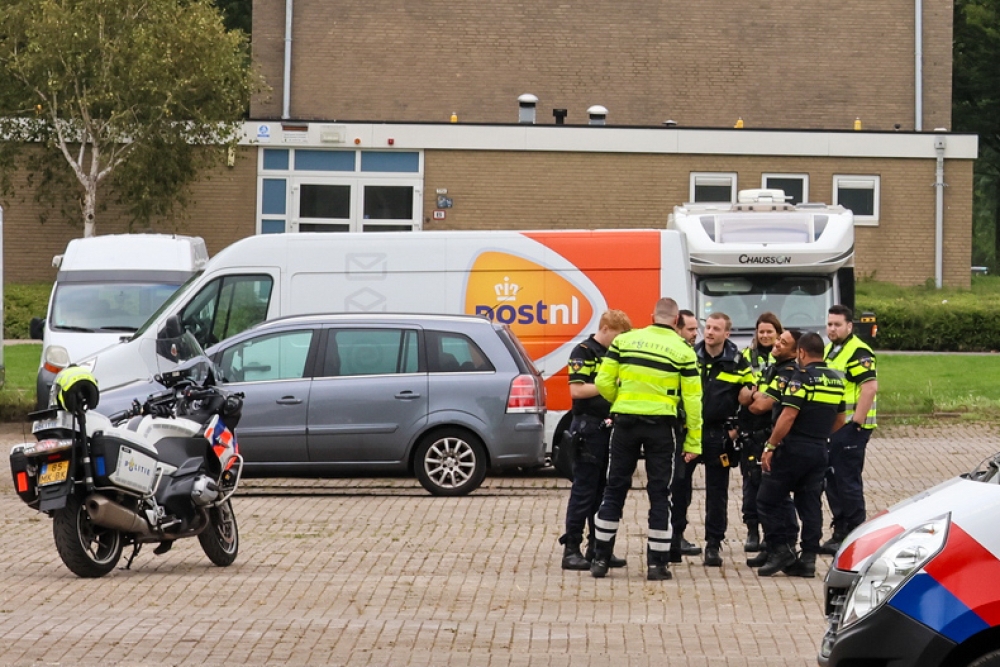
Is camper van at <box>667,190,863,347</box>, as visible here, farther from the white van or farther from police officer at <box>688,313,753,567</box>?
police officer at <box>688,313,753,567</box>

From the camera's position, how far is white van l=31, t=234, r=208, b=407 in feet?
64.5

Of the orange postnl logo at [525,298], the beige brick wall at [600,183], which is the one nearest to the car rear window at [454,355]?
the orange postnl logo at [525,298]

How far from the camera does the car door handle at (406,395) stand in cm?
1485

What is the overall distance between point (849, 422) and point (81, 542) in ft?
17.7

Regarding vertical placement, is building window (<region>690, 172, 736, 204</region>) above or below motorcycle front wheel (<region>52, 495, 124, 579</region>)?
above

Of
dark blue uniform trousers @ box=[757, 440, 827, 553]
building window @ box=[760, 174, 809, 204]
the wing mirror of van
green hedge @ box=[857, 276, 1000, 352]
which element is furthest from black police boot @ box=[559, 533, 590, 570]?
building window @ box=[760, 174, 809, 204]

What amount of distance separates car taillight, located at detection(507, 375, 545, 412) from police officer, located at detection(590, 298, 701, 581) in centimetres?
467

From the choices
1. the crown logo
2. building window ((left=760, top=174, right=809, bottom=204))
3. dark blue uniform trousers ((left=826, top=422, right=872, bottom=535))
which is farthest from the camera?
building window ((left=760, top=174, right=809, bottom=204))

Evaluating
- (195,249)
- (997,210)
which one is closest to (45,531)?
(195,249)

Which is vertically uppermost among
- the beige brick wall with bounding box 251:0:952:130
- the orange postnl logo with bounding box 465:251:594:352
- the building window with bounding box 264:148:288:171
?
the beige brick wall with bounding box 251:0:952:130

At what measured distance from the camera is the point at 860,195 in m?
34.1

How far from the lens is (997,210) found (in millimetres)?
55906

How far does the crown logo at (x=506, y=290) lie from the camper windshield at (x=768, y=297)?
8.49 ft

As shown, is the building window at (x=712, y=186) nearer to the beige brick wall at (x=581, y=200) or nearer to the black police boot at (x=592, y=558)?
the beige brick wall at (x=581, y=200)
